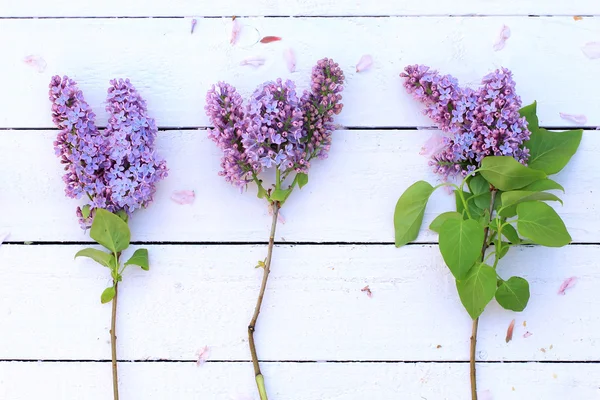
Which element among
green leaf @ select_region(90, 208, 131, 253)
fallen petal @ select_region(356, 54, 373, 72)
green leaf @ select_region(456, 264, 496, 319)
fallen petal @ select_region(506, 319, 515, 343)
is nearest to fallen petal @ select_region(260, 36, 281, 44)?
fallen petal @ select_region(356, 54, 373, 72)

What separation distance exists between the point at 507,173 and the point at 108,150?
54 cm

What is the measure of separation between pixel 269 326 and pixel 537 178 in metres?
0.43

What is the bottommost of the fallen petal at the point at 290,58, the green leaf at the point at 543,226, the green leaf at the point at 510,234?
the green leaf at the point at 510,234

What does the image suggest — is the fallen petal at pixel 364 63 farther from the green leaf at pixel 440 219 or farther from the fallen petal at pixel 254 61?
the green leaf at pixel 440 219

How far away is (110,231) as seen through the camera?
2.78ft

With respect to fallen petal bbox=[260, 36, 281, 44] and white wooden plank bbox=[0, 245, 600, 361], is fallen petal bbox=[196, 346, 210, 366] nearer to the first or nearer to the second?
white wooden plank bbox=[0, 245, 600, 361]

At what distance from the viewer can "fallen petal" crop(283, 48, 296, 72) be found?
0.92 m

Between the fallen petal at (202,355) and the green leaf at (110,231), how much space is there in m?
0.19

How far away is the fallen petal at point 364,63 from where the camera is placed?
0.91m

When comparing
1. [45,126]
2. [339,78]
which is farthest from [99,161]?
[339,78]

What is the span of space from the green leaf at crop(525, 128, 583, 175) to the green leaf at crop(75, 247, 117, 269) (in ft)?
1.96

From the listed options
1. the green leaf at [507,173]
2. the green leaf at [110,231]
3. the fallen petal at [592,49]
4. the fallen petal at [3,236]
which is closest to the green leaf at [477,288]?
the green leaf at [507,173]

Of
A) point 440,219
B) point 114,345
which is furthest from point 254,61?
point 114,345

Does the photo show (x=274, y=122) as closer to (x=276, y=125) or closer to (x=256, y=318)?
(x=276, y=125)
